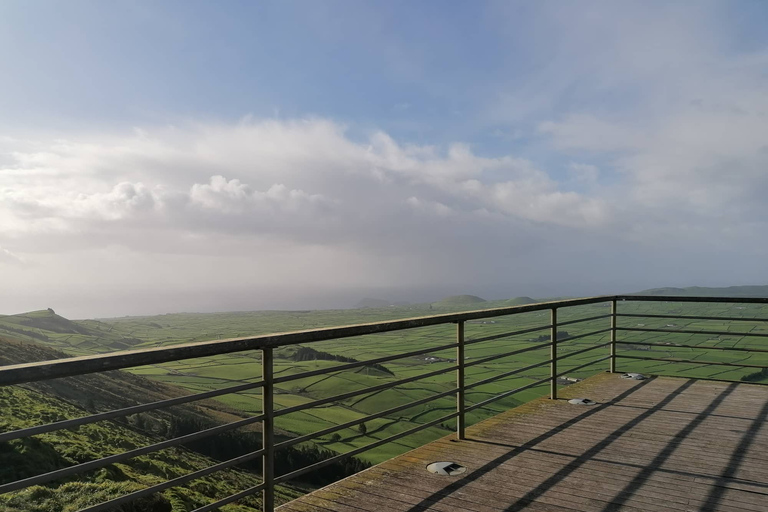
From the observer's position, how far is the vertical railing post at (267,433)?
2.76 metres

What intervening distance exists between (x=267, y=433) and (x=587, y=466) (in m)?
2.40

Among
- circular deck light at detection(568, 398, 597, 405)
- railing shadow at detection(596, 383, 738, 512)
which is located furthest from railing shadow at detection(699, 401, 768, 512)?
circular deck light at detection(568, 398, 597, 405)

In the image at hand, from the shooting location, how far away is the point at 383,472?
3674 millimetres

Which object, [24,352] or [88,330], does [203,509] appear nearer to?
[24,352]

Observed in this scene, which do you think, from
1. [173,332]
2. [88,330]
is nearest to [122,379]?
[173,332]

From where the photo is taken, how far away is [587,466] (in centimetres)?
376

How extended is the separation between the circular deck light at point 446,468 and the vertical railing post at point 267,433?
1.30m

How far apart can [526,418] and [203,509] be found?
3.58 m

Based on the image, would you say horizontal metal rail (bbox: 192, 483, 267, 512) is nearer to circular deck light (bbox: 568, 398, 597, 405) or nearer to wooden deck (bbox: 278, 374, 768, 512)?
wooden deck (bbox: 278, 374, 768, 512)

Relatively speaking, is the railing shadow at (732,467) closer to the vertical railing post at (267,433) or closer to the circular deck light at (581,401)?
the circular deck light at (581,401)

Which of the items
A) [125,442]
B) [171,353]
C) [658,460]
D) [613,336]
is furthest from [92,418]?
[125,442]

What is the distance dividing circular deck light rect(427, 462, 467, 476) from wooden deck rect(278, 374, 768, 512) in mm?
66

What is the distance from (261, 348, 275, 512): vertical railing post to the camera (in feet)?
9.06

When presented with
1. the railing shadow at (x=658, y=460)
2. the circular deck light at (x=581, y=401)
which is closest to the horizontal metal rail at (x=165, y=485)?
the railing shadow at (x=658, y=460)
